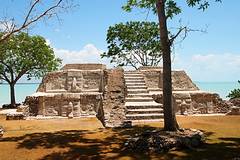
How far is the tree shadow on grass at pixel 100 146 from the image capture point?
9703mm

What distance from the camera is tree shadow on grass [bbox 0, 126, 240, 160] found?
9.70 metres

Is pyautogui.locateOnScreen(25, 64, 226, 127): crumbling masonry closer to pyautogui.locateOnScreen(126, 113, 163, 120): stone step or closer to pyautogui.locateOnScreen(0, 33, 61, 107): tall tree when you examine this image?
pyautogui.locateOnScreen(126, 113, 163, 120): stone step

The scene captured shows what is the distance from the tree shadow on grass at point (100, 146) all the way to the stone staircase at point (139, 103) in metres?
2.60

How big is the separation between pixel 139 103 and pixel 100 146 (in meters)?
7.26

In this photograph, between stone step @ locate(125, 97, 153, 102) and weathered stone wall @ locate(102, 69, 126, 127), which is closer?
weathered stone wall @ locate(102, 69, 126, 127)

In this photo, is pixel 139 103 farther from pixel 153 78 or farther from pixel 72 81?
pixel 72 81

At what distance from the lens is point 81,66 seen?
85.0 feet

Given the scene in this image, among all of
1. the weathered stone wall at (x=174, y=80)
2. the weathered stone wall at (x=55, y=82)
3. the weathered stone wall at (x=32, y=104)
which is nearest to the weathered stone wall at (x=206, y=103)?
the weathered stone wall at (x=174, y=80)

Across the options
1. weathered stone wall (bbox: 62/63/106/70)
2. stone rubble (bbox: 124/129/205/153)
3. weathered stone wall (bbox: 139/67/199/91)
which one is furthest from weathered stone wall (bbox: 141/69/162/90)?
stone rubble (bbox: 124/129/205/153)

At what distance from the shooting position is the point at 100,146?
35.9 ft

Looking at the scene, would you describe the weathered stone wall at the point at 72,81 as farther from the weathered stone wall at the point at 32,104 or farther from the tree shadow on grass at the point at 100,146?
the tree shadow on grass at the point at 100,146

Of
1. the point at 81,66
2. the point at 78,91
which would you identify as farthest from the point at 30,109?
the point at 81,66

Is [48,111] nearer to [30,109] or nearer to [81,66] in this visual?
[30,109]

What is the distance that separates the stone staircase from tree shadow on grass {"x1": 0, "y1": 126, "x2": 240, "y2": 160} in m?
2.60
